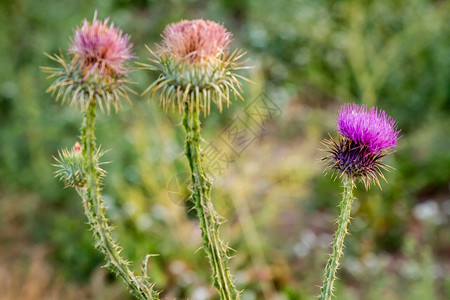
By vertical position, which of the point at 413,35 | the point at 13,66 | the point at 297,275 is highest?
the point at 413,35

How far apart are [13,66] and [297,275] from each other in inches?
161

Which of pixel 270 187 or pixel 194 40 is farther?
pixel 270 187

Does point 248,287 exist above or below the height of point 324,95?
below

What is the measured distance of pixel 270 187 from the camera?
5.11 m

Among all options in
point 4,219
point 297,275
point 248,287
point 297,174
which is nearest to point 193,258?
point 248,287

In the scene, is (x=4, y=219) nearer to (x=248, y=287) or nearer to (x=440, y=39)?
(x=248, y=287)

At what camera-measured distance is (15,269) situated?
3.94 m

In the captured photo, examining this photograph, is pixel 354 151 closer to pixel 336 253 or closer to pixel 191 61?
pixel 336 253

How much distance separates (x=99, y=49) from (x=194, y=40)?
20 cm

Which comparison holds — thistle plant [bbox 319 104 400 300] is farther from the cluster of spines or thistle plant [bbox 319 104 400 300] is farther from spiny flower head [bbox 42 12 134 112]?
spiny flower head [bbox 42 12 134 112]

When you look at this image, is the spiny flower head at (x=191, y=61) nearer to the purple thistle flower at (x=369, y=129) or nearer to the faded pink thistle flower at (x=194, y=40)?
the faded pink thistle flower at (x=194, y=40)

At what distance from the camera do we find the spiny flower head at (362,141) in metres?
1.15

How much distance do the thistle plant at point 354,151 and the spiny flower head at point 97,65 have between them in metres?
0.48

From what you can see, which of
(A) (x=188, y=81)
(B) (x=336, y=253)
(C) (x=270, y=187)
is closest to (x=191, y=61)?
(A) (x=188, y=81)
